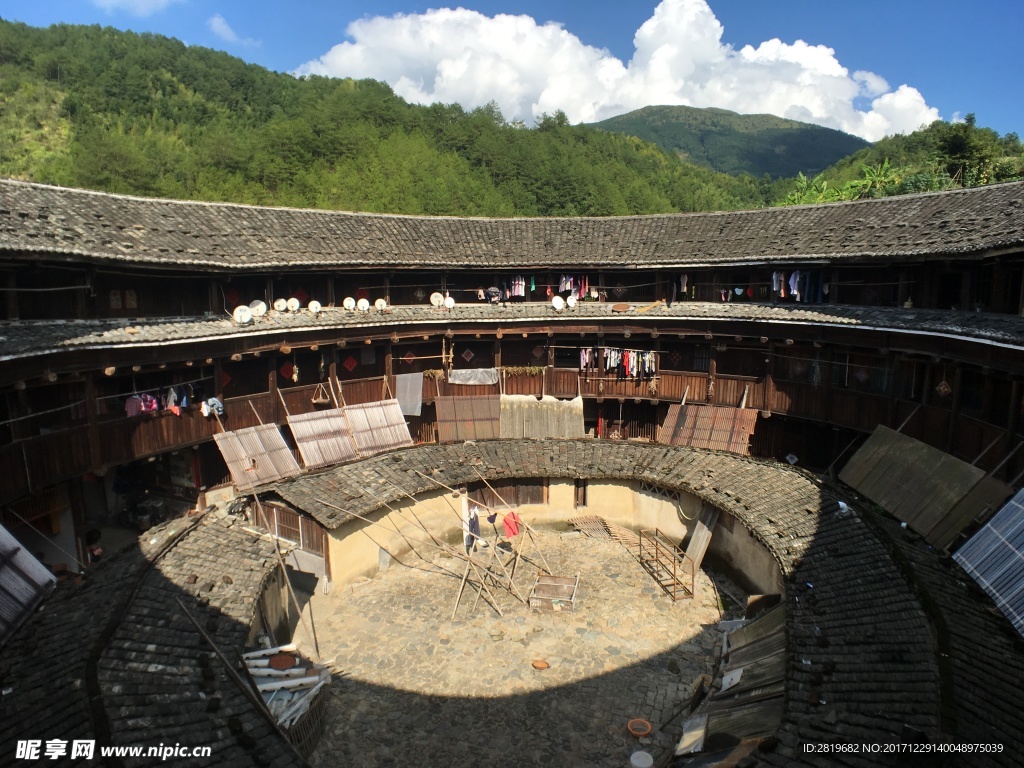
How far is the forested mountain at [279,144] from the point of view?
6284 centimetres

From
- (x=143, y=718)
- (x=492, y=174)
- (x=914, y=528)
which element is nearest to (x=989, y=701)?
(x=914, y=528)

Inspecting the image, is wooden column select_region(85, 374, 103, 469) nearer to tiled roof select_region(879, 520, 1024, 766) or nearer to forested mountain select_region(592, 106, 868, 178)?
tiled roof select_region(879, 520, 1024, 766)

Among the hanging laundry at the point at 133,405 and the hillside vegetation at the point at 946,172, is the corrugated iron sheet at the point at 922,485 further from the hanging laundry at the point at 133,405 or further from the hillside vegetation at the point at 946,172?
the hillside vegetation at the point at 946,172

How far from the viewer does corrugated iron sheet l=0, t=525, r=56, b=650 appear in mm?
14711

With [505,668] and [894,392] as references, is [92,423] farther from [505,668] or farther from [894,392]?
[894,392]

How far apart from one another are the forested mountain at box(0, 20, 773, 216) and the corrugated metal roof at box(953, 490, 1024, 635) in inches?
2125

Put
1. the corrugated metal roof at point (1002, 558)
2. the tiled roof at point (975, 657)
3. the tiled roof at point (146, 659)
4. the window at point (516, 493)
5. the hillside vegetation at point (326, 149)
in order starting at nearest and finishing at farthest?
the tiled roof at point (975, 657), the tiled roof at point (146, 659), the corrugated metal roof at point (1002, 558), the window at point (516, 493), the hillside vegetation at point (326, 149)

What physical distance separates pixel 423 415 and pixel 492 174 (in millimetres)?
47676

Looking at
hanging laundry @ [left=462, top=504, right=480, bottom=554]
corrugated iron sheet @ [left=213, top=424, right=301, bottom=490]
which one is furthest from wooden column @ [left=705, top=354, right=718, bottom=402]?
corrugated iron sheet @ [left=213, top=424, right=301, bottom=490]

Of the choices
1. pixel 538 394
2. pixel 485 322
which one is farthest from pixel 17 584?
pixel 538 394

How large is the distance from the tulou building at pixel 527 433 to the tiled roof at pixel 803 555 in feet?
0.29

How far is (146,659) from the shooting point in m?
13.4

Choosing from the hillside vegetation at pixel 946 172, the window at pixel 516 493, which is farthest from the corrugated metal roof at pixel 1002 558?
the hillside vegetation at pixel 946 172

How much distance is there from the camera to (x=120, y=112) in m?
80.4
